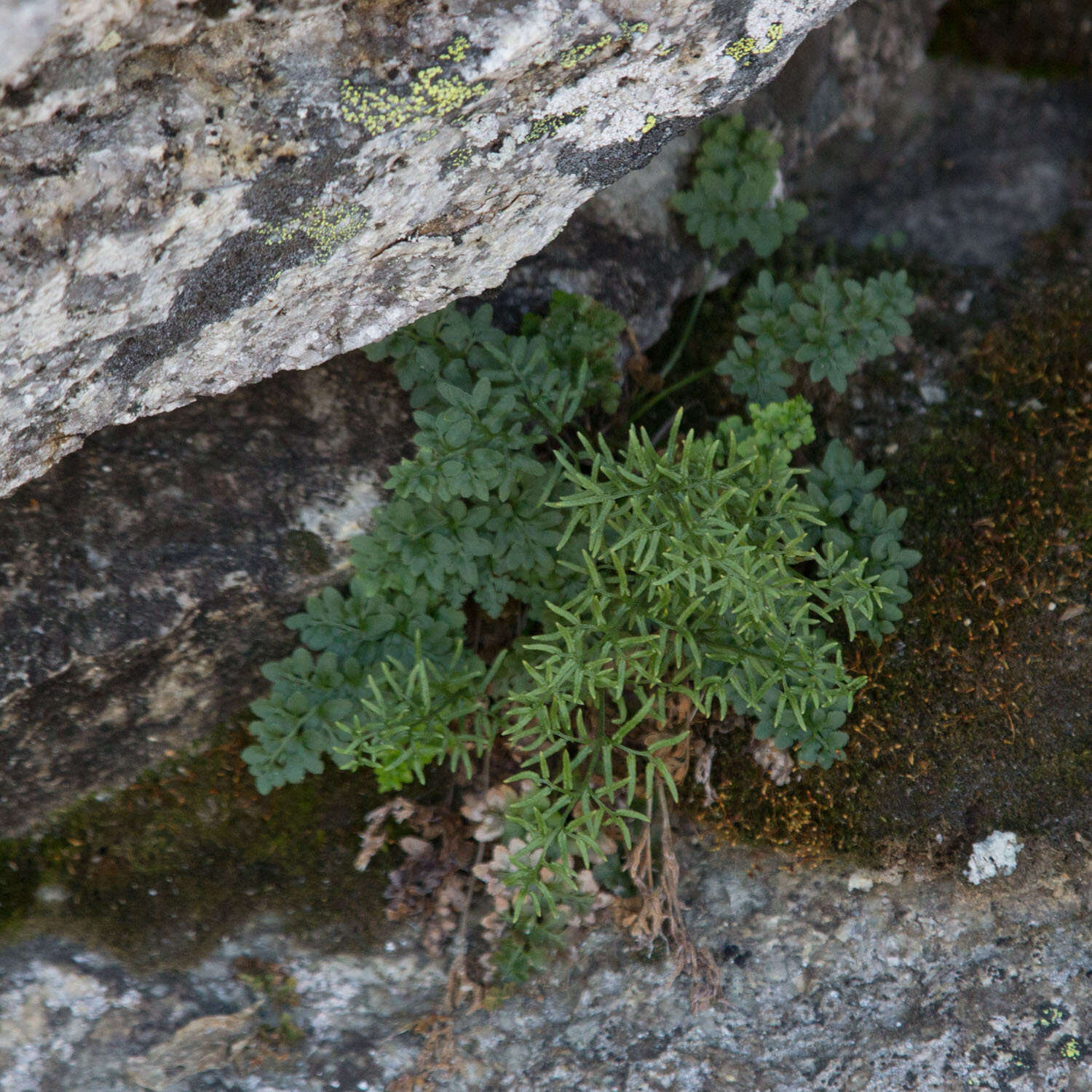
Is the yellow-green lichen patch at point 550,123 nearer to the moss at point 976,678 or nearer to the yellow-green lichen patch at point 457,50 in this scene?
the yellow-green lichen patch at point 457,50

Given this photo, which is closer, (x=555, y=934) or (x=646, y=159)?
(x=646, y=159)

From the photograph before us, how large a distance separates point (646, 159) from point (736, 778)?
2.12m

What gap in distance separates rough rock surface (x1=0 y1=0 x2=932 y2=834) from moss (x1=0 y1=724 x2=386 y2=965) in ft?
0.47

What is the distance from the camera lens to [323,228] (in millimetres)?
2264

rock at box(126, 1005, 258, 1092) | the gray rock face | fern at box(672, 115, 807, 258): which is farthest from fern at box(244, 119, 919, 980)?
rock at box(126, 1005, 258, 1092)

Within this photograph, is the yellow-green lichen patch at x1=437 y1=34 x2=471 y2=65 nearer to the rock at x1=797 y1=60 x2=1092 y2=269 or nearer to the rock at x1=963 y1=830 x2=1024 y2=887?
the rock at x1=797 y1=60 x2=1092 y2=269

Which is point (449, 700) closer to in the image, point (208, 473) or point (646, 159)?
point (208, 473)

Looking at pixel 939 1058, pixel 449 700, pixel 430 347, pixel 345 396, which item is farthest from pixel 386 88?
pixel 939 1058

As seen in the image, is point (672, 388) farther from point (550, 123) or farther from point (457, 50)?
point (457, 50)

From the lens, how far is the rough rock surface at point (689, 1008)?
285cm

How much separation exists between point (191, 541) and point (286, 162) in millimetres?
1455

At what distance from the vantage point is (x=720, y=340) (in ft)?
11.7

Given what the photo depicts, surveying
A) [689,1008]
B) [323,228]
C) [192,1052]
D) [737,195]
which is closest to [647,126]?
[323,228]

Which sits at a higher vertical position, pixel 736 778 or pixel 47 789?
pixel 47 789
